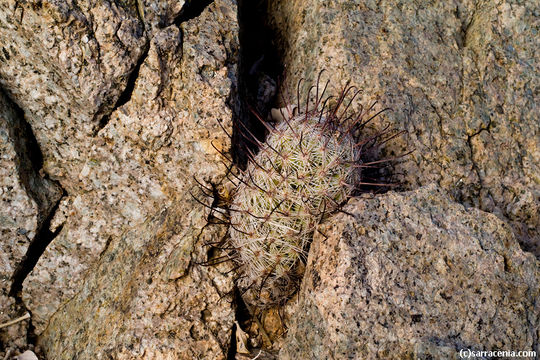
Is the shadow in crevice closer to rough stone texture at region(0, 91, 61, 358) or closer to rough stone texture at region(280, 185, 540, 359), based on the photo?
rough stone texture at region(280, 185, 540, 359)

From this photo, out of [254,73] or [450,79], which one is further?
[254,73]

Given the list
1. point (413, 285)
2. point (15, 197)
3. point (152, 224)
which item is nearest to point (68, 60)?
point (15, 197)

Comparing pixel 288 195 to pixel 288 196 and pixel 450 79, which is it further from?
pixel 450 79

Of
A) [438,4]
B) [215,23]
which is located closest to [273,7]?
[215,23]

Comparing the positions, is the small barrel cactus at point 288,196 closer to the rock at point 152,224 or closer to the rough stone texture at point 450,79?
the rock at point 152,224

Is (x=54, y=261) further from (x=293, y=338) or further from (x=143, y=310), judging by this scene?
(x=293, y=338)

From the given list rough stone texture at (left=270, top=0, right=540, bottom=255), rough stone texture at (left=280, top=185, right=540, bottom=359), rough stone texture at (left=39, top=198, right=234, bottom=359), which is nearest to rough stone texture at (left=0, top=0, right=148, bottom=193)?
rough stone texture at (left=39, top=198, right=234, bottom=359)

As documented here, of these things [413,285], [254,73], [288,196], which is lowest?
[413,285]

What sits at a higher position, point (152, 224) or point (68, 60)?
point (68, 60)
